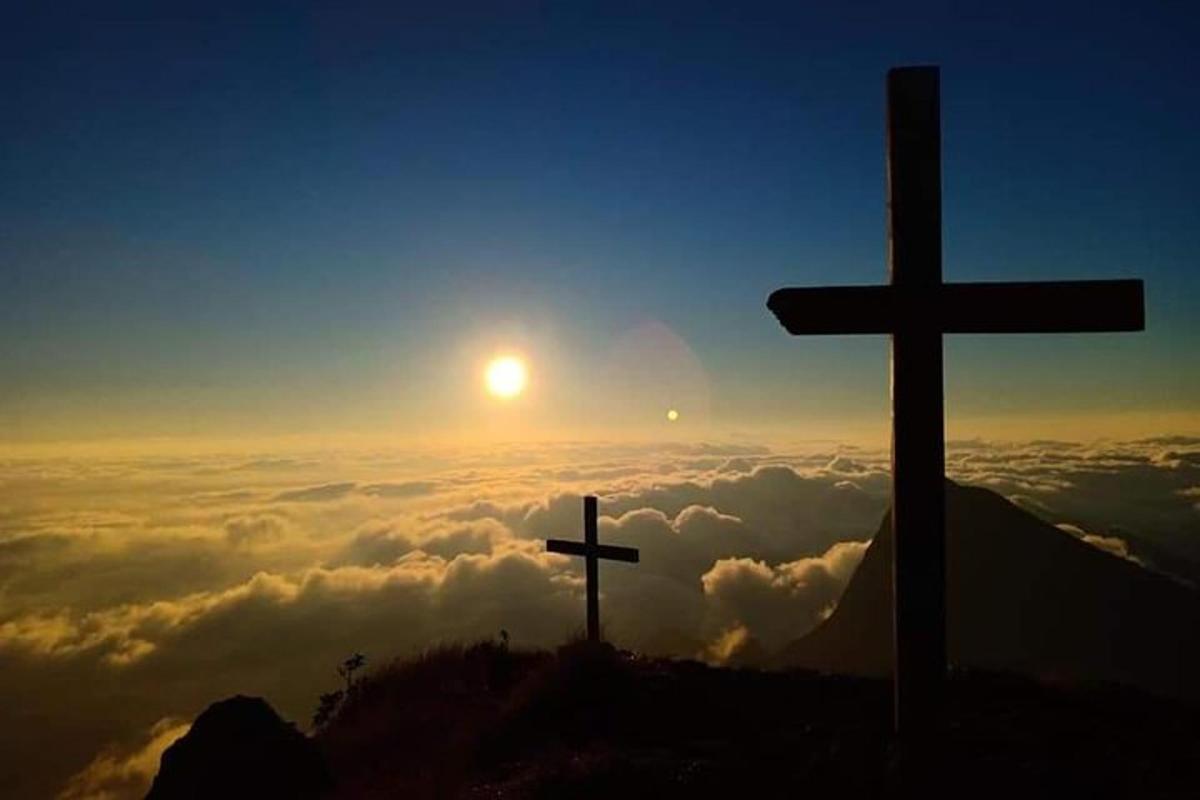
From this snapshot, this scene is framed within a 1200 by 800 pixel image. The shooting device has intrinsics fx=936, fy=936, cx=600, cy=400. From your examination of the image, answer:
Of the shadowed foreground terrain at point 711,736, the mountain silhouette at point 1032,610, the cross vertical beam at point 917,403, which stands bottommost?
the mountain silhouette at point 1032,610

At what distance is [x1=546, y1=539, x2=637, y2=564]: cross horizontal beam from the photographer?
691 inches

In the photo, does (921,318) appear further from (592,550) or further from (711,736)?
(592,550)

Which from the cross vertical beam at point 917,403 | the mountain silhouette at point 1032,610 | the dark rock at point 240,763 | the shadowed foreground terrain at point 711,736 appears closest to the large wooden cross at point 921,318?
the cross vertical beam at point 917,403

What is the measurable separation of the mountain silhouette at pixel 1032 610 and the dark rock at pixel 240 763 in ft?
394

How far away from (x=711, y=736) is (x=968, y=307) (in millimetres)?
5615

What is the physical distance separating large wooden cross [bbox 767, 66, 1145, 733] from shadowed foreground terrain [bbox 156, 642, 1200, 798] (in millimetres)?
923

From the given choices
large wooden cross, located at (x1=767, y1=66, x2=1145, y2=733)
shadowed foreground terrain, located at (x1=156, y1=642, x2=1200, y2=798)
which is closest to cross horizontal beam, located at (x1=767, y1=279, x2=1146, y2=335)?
large wooden cross, located at (x1=767, y1=66, x2=1145, y2=733)

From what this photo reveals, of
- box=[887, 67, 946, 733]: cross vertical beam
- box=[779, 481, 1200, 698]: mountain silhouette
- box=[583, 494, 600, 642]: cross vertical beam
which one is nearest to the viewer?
box=[887, 67, 946, 733]: cross vertical beam

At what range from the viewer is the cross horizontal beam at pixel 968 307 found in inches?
256

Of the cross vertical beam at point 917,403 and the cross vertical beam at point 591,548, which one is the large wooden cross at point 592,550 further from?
the cross vertical beam at point 917,403

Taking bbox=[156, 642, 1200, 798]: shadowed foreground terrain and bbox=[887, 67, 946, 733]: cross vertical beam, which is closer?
bbox=[887, 67, 946, 733]: cross vertical beam

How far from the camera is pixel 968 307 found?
6.61m

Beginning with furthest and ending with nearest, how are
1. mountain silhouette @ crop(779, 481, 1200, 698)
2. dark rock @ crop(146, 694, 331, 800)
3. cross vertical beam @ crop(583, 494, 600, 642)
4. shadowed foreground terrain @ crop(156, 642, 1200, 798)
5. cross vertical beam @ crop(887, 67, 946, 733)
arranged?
mountain silhouette @ crop(779, 481, 1200, 698) < cross vertical beam @ crop(583, 494, 600, 642) < dark rock @ crop(146, 694, 331, 800) < shadowed foreground terrain @ crop(156, 642, 1200, 798) < cross vertical beam @ crop(887, 67, 946, 733)

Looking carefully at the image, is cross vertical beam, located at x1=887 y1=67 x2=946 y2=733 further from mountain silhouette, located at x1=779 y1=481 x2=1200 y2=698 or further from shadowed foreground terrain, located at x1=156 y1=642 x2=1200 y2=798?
mountain silhouette, located at x1=779 y1=481 x2=1200 y2=698
